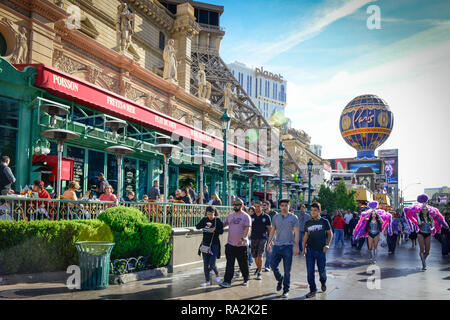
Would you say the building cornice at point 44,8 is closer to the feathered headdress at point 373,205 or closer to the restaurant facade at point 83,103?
the restaurant facade at point 83,103

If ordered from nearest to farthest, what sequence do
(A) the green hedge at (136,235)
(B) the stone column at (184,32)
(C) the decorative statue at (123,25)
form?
(A) the green hedge at (136,235)
(C) the decorative statue at (123,25)
(B) the stone column at (184,32)

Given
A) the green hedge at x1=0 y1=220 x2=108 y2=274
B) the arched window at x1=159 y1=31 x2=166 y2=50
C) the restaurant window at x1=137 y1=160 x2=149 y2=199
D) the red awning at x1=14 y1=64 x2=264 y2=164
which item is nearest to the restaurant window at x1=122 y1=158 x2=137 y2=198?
the restaurant window at x1=137 y1=160 x2=149 y2=199

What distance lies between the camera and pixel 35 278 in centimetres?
796

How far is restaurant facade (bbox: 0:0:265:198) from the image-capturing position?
40.9 feet

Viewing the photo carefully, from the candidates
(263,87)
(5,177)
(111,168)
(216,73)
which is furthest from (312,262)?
(263,87)

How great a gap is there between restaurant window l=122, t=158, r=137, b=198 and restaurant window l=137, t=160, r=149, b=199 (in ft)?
1.64

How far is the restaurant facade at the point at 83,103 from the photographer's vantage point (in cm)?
1246

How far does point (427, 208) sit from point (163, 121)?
10.9m

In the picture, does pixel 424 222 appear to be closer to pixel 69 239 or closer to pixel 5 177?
pixel 69 239

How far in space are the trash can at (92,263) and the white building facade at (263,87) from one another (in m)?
158

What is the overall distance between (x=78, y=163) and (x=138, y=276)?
7.26m

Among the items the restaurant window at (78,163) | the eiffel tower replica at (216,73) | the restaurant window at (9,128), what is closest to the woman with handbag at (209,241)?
the restaurant window at (9,128)
